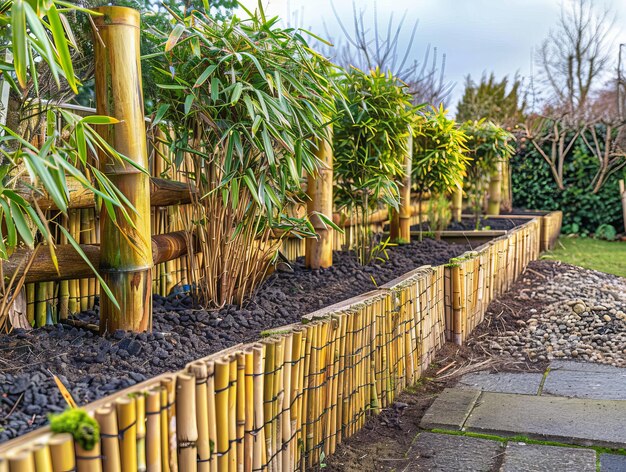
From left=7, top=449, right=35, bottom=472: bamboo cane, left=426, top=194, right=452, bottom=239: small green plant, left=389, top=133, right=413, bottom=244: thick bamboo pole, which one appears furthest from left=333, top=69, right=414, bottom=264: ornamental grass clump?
left=7, top=449, right=35, bottom=472: bamboo cane

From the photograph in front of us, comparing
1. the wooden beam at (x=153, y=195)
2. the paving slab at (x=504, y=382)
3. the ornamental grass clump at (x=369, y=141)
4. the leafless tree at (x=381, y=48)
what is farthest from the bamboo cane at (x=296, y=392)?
the leafless tree at (x=381, y=48)

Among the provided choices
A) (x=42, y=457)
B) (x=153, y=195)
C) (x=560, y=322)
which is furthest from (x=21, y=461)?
(x=560, y=322)

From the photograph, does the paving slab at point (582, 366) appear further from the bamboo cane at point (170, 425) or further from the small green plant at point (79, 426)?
the small green plant at point (79, 426)

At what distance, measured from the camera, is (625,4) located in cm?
1609

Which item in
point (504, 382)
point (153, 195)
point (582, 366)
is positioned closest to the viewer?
point (153, 195)

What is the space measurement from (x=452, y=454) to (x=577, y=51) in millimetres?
17974

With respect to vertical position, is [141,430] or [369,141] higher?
[369,141]

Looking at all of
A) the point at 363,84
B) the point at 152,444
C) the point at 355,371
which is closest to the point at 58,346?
the point at 152,444

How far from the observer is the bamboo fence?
1326 mm

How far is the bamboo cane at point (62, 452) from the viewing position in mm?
1192

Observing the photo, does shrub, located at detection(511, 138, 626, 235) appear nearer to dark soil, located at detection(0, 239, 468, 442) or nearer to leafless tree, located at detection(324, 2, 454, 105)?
leafless tree, located at detection(324, 2, 454, 105)

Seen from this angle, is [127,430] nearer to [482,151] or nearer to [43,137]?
[43,137]

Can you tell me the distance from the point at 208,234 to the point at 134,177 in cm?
63

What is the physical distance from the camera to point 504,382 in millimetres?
3260
